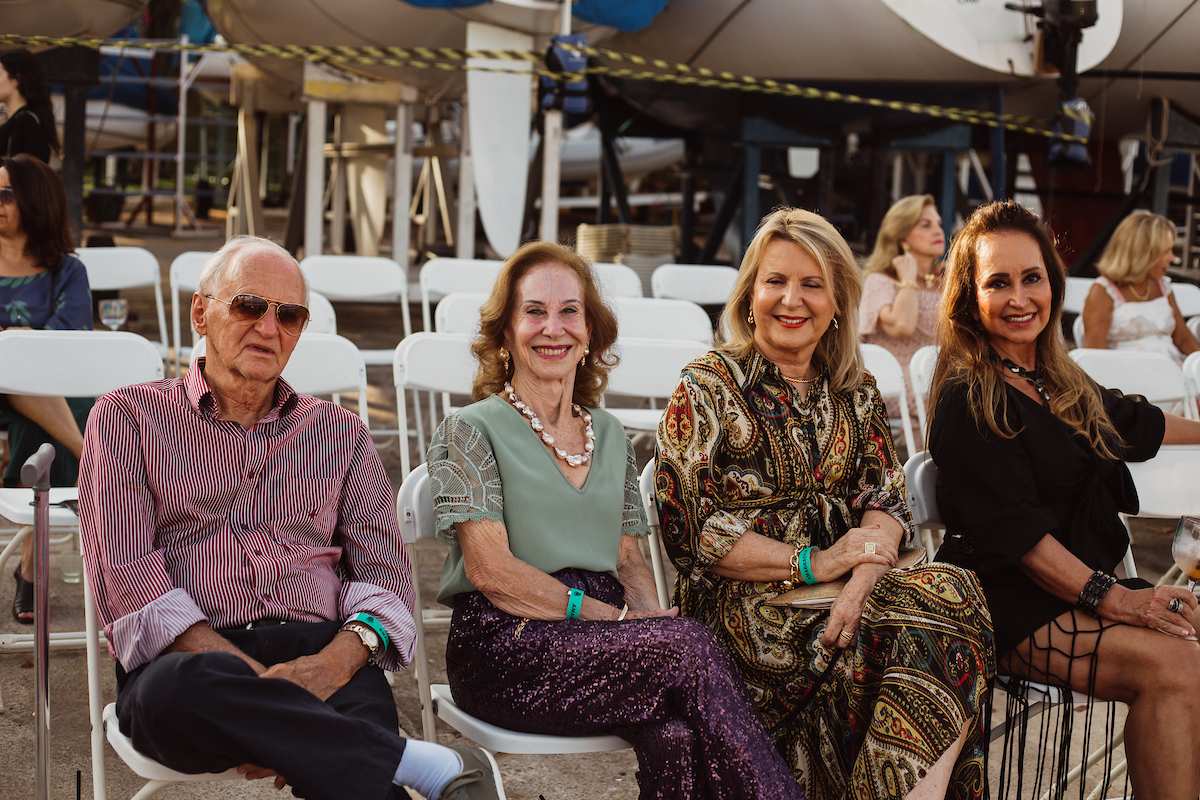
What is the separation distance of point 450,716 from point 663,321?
269cm

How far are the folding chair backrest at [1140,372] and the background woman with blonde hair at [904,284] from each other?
98 cm

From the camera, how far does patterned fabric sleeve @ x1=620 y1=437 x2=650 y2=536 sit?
2.47 meters

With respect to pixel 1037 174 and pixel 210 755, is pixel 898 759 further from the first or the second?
pixel 1037 174

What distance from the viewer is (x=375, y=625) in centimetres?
211

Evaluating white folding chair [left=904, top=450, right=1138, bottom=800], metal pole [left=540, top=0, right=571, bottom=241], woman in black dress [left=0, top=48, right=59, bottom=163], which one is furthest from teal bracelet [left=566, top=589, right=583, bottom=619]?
metal pole [left=540, top=0, right=571, bottom=241]

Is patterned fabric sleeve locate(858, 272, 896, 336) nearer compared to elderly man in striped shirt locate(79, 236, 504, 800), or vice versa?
elderly man in striped shirt locate(79, 236, 504, 800)

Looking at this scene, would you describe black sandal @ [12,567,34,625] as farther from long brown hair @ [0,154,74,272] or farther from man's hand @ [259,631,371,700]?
man's hand @ [259,631,371,700]

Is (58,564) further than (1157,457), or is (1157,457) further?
(58,564)

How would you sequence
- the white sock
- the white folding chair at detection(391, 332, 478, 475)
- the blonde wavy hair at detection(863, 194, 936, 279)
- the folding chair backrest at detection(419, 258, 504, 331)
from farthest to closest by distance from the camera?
the folding chair backrest at detection(419, 258, 504, 331), the blonde wavy hair at detection(863, 194, 936, 279), the white folding chair at detection(391, 332, 478, 475), the white sock

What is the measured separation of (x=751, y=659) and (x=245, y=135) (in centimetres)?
1064

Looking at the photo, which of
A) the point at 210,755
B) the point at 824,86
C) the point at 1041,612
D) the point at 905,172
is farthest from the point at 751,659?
the point at 905,172

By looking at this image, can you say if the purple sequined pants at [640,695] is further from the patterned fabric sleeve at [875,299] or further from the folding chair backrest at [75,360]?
the patterned fabric sleeve at [875,299]

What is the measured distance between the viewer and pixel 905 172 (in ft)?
49.1

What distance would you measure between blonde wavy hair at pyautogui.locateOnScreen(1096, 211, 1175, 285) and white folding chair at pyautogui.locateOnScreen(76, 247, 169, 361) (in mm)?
4588
